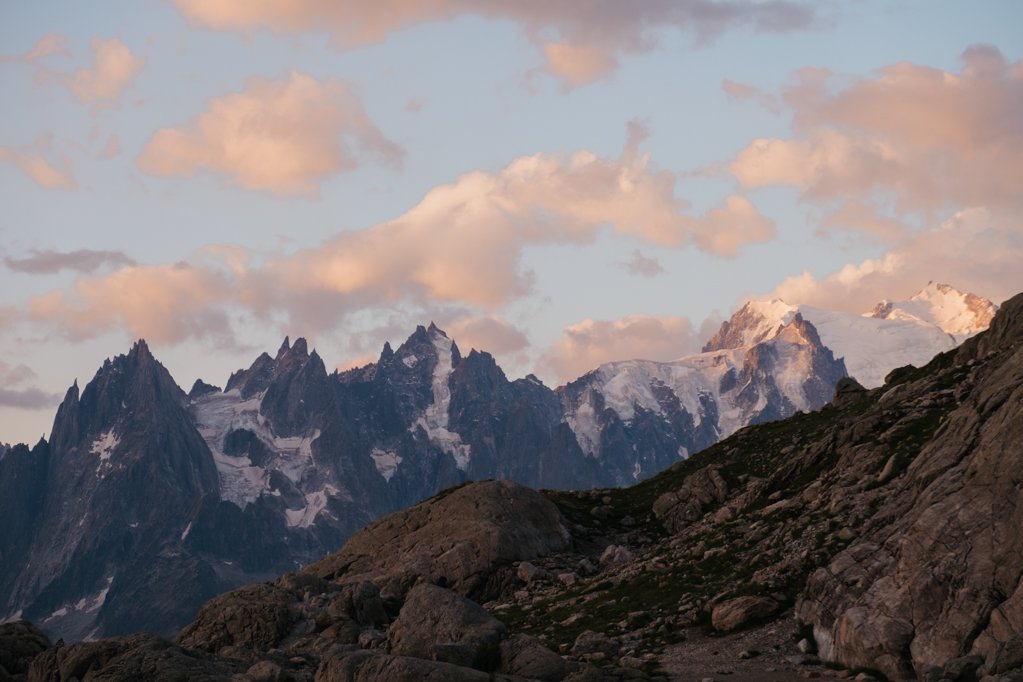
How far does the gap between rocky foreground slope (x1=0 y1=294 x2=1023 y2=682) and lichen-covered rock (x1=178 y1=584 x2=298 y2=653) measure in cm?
15

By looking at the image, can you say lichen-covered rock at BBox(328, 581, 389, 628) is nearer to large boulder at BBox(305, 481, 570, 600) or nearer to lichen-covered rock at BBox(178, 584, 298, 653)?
lichen-covered rock at BBox(178, 584, 298, 653)

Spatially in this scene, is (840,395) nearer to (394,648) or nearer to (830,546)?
(830,546)

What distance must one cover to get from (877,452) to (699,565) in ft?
39.7

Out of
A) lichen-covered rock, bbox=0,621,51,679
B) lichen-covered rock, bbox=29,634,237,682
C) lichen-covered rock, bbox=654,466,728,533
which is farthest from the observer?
lichen-covered rock, bbox=654,466,728,533

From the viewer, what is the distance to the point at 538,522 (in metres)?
99.9

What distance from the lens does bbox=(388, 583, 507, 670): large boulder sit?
56.7 m

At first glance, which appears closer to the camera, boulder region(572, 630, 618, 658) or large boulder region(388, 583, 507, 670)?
large boulder region(388, 583, 507, 670)

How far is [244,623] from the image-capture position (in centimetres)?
7781

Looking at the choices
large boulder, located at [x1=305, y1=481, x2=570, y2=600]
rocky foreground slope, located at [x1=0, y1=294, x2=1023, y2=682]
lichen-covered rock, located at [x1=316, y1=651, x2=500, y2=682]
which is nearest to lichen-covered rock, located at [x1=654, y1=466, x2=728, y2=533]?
rocky foreground slope, located at [x1=0, y1=294, x2=1023, y2=682]

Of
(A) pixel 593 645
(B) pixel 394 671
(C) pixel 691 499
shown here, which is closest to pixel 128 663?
(B) pixel 394 671

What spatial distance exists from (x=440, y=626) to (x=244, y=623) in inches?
911

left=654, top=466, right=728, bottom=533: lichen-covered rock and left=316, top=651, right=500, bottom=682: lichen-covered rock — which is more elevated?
left=654, top=466, right=728, bottom=533: lichen-covered rock

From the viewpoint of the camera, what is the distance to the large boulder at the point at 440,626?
56.7 m

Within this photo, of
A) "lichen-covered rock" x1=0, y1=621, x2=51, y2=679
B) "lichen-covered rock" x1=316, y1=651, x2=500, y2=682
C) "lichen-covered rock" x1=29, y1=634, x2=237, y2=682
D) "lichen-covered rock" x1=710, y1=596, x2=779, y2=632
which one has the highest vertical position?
"lichen-covered rock" x1=0, y1=621, x2=51, y2=679
